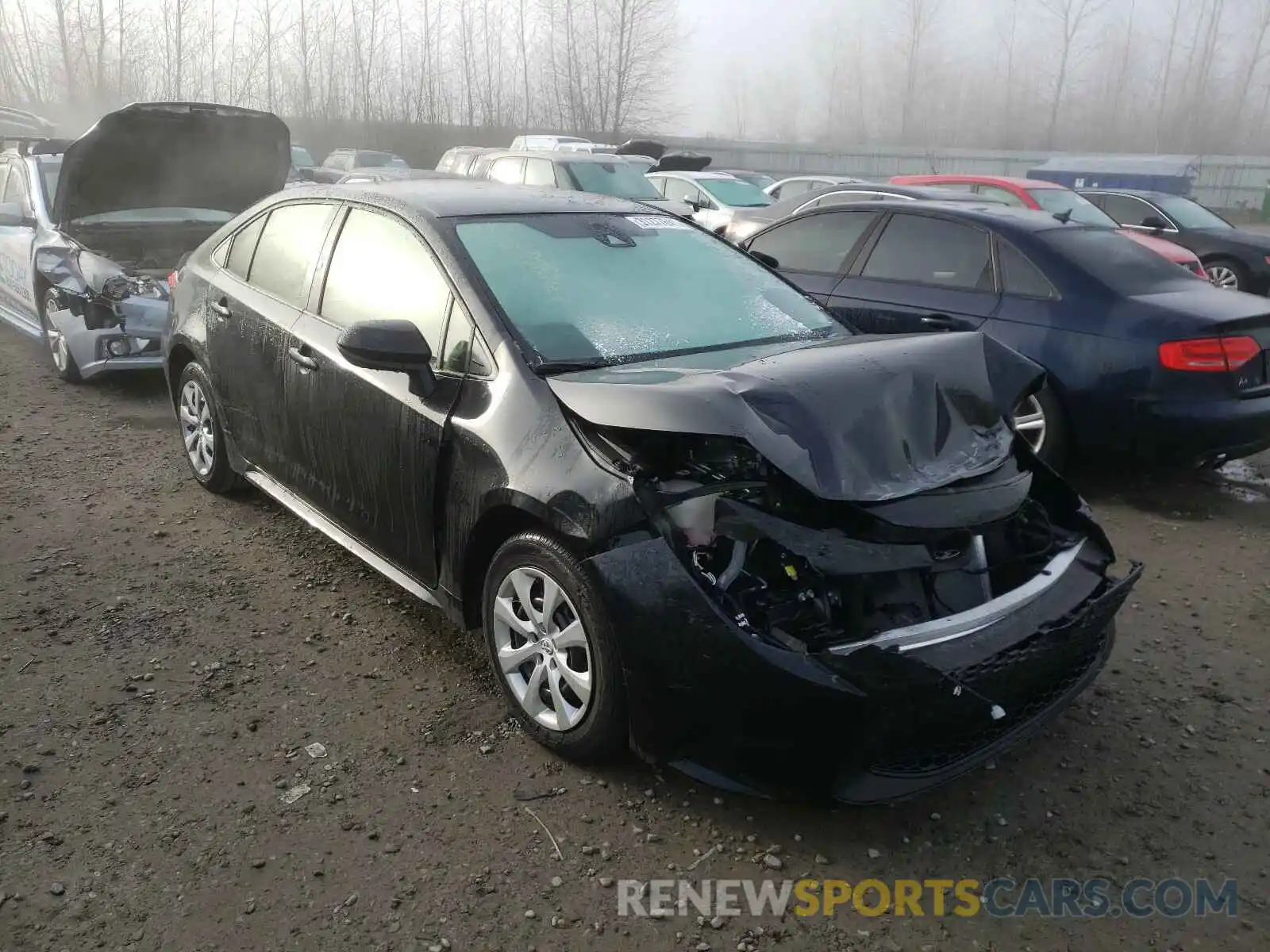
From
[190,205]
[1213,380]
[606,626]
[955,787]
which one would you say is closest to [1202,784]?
[955,787]

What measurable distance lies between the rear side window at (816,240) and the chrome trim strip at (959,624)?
12.9 ft

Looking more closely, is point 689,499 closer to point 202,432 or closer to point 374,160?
point 202,432

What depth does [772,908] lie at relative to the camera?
247 cm

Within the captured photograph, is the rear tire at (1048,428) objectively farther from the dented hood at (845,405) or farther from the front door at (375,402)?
the front door at (375,402)

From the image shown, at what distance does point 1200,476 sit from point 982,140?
59.5m

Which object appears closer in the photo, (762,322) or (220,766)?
(220,766)

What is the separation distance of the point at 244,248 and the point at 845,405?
3197mm

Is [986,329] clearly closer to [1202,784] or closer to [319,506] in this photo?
[1202,784]

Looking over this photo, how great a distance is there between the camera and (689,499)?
2738mm

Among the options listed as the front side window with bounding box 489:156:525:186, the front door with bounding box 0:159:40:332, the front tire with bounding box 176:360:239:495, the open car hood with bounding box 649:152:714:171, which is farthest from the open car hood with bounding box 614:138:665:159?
the front tire with bounding box 176:360:239:495

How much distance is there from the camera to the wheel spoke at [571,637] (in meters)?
2.81

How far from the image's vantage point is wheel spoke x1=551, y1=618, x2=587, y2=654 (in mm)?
2811

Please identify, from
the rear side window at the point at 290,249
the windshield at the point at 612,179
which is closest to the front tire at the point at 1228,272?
the windshield at the point at 612,179

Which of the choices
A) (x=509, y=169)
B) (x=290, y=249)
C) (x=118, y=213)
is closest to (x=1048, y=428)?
(x=290, y=249)
